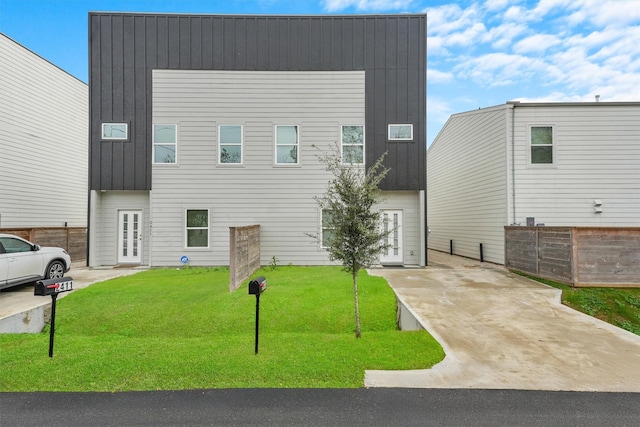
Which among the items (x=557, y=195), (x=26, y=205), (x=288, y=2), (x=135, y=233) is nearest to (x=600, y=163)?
(x=557, y=195)

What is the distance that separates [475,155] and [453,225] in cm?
369

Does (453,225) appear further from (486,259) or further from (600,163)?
(600,163)

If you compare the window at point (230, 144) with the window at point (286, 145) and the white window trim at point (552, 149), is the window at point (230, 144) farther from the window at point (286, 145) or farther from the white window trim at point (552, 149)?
the white window trim at point (552, 149)

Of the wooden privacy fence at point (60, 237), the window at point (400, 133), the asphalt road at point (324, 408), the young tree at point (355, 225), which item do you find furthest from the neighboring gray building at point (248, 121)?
the asphalt road at point (324, 408)

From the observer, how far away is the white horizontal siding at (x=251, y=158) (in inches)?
426

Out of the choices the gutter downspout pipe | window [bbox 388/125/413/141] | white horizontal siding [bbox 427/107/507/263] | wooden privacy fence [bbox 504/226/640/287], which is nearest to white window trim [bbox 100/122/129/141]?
window [bbox 388/125/413/141]

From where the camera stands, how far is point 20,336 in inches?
185

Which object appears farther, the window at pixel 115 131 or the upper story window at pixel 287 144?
the upper story window at pixel 287 144

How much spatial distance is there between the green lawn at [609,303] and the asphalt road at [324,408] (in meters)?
4.18

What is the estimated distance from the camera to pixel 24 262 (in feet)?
23.3

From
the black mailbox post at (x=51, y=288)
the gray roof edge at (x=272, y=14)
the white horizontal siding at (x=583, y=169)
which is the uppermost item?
the gray roof edge at (x=272, y=14)

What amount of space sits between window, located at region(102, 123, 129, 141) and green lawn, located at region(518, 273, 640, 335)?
1438cm

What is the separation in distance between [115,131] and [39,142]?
5.33 metres

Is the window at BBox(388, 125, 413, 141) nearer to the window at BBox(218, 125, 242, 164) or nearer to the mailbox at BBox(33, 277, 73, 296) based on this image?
the window at BBox(218, 125, 242, 164)
